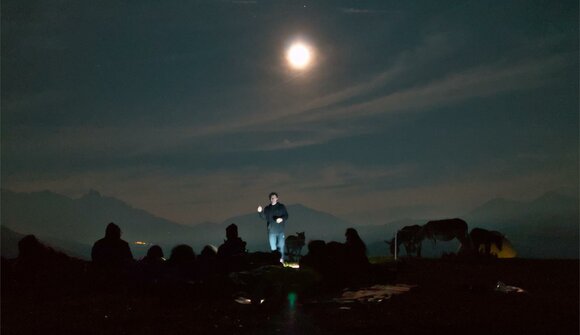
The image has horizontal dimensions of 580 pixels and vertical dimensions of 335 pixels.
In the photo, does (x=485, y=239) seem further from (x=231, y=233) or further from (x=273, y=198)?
(x=231, y=233)

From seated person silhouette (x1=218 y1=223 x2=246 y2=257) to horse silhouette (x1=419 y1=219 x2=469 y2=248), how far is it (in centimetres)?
1284

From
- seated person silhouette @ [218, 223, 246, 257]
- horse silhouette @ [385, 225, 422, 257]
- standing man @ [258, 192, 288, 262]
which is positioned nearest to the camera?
seated person silhouette @ [218, 223, 246, 257]

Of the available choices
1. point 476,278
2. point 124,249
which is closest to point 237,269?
point 124,249

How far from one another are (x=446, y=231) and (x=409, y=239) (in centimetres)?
206

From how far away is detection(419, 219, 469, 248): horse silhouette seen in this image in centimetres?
2391

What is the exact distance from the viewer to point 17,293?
41.8 ft

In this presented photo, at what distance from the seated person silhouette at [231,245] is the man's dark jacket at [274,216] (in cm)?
270

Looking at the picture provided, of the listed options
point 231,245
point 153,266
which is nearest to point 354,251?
point 231,245

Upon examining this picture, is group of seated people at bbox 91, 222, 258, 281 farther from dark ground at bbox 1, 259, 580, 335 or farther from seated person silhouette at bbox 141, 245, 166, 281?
dark ground at bbox 1, 259, 580, 335

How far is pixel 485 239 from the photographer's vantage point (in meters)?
22.1

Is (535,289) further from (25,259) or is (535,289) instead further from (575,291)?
(25,259)

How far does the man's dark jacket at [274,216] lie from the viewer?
17266 mm

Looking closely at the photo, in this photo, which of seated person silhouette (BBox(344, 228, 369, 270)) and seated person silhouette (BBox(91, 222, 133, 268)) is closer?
seated person silhouette (BBox(344, 228, 369, 270))

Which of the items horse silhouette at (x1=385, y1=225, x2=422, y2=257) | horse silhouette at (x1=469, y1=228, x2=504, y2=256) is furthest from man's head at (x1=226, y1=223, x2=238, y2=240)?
horse silhouette at (x1=385, y1=225, x2=422, y2=257)
